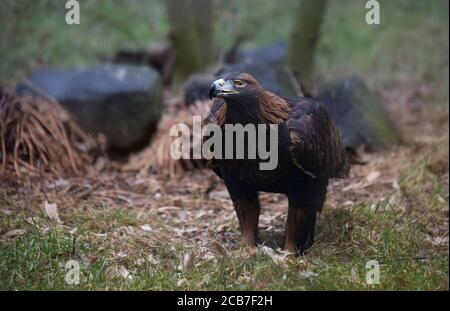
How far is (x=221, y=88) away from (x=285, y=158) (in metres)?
0.72

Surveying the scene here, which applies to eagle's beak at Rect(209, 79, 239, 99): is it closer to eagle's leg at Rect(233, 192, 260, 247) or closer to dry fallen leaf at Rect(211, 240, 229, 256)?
eagle's leg at Rect(233, 192, 260, 247)

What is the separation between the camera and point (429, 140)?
8.57 metres

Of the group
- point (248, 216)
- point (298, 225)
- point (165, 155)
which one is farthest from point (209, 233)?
point (165, 155)

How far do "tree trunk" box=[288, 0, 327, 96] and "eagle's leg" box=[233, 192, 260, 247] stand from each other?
4.16 metres

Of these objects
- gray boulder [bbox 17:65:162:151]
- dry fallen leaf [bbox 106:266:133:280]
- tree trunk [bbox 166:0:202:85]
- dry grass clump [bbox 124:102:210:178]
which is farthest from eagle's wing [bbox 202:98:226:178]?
tree trunk [bbox 166:0:202:85]

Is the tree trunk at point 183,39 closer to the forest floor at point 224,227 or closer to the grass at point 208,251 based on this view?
the forest floor at point 224,227

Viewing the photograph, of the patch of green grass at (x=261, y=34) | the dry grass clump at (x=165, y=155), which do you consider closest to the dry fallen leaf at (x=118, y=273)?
the dry grass clump at (x=165, y=155)

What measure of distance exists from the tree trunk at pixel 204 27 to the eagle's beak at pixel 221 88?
21.1 ft

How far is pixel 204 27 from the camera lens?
1142 cm

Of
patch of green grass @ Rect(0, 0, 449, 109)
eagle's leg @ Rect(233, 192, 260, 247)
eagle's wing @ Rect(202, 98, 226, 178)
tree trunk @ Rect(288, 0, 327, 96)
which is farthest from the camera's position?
patch of green grass @ Rect(0, 0, 449, 109)

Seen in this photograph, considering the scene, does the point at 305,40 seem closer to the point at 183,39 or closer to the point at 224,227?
the point at 183,39

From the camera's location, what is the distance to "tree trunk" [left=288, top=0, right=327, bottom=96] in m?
9.36

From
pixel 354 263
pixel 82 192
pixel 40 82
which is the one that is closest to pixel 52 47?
pixel 40 82

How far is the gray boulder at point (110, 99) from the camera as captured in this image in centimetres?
877
